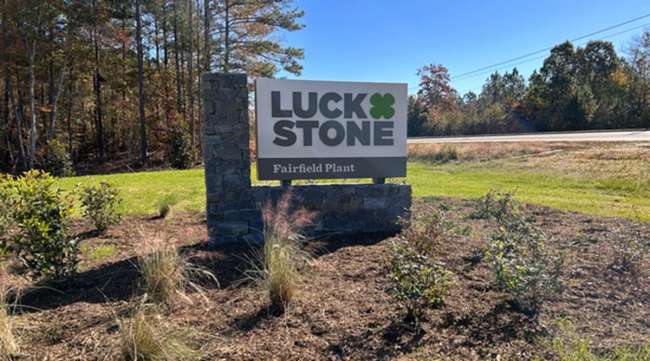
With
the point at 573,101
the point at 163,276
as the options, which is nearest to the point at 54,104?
the point at 163,276

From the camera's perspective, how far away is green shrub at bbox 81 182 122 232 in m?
4.66

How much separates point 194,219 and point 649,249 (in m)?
5.52

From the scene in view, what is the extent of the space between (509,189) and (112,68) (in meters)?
20.2

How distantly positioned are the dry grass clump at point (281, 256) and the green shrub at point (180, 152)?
1310 centimetres

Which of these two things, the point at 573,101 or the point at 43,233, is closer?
the point at 43,233

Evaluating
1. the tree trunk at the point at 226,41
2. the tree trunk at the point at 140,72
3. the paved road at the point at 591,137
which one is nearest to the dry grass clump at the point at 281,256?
the paved road at the point at 591,137

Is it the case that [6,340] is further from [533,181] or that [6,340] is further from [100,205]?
[533,181]

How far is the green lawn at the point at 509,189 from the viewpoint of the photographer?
21.0 feet

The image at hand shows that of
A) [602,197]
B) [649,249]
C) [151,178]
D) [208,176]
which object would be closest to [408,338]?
[208,176]

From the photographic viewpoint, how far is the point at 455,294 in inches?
114

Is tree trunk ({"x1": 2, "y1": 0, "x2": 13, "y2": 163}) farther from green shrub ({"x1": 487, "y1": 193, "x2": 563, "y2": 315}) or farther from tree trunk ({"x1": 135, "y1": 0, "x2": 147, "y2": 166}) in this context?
green shrub ({"x1": 487, "y1": 193, "x2": 563, "y2": 315})

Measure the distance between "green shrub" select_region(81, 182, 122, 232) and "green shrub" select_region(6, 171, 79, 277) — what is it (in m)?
1.59

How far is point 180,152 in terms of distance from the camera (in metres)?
16.1

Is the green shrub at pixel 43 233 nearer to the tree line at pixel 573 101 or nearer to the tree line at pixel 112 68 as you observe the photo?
the tree line at pixel 112 68
